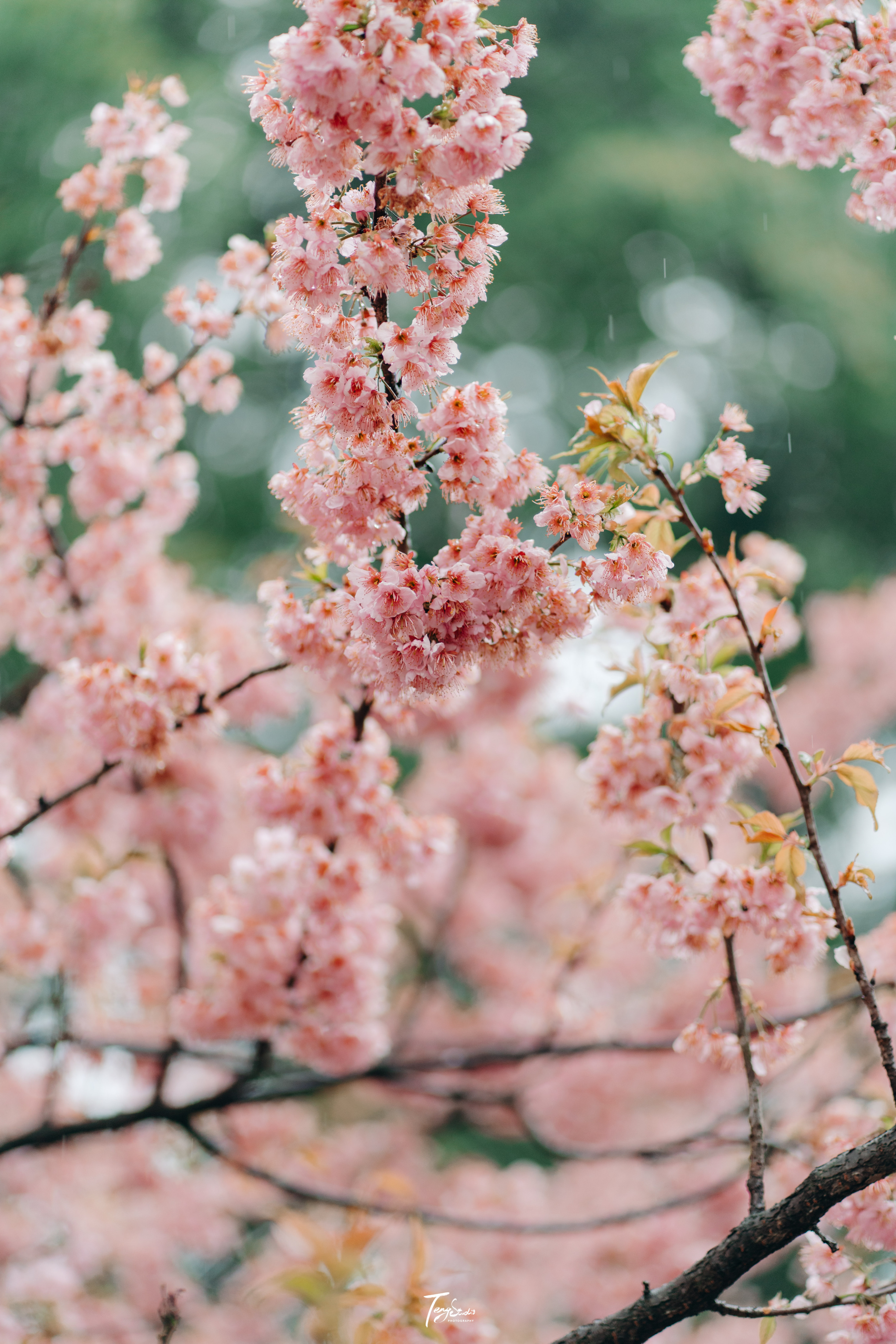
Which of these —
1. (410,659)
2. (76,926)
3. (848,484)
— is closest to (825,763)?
(410,659)

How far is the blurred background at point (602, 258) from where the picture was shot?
413 centimetres

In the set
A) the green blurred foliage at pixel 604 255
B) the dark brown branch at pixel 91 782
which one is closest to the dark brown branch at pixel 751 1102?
the dark brown branch at pixel 91 782

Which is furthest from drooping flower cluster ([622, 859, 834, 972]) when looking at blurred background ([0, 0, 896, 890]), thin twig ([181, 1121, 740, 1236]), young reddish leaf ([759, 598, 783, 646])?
blurred background ([0, 0, 896, 890])

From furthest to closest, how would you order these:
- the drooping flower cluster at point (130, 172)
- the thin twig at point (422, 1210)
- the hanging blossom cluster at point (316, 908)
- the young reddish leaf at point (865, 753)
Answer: the drooping flower cluster at point (130, 172) < the thin twig at point (422, 1210) < the hanging blossom cluster at point (316, 908) < the young reddish leaf at point (865, 753)

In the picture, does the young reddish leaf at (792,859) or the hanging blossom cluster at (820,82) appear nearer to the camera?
the young reddish leaf at (792,859)

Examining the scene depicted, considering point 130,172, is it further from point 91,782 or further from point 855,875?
point 855,875

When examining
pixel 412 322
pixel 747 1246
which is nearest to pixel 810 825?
pixel 747 1246

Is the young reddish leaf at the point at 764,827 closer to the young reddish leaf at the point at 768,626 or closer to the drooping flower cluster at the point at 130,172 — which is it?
the young reddish leaf at the point at 768,626

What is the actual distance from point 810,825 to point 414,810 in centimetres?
138

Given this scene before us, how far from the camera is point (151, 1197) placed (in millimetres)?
3332

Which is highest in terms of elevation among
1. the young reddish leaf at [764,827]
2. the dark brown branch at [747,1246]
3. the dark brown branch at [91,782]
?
the dark brown branch at [91,782]

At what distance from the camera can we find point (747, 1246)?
0.95 m

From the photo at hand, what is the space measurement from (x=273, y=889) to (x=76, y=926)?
2.82ft

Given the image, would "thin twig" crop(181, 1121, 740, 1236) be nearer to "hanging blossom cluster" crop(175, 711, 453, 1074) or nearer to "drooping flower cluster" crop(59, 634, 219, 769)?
"hanging blossom cluster" crop(175, 711, 453, 1074)
